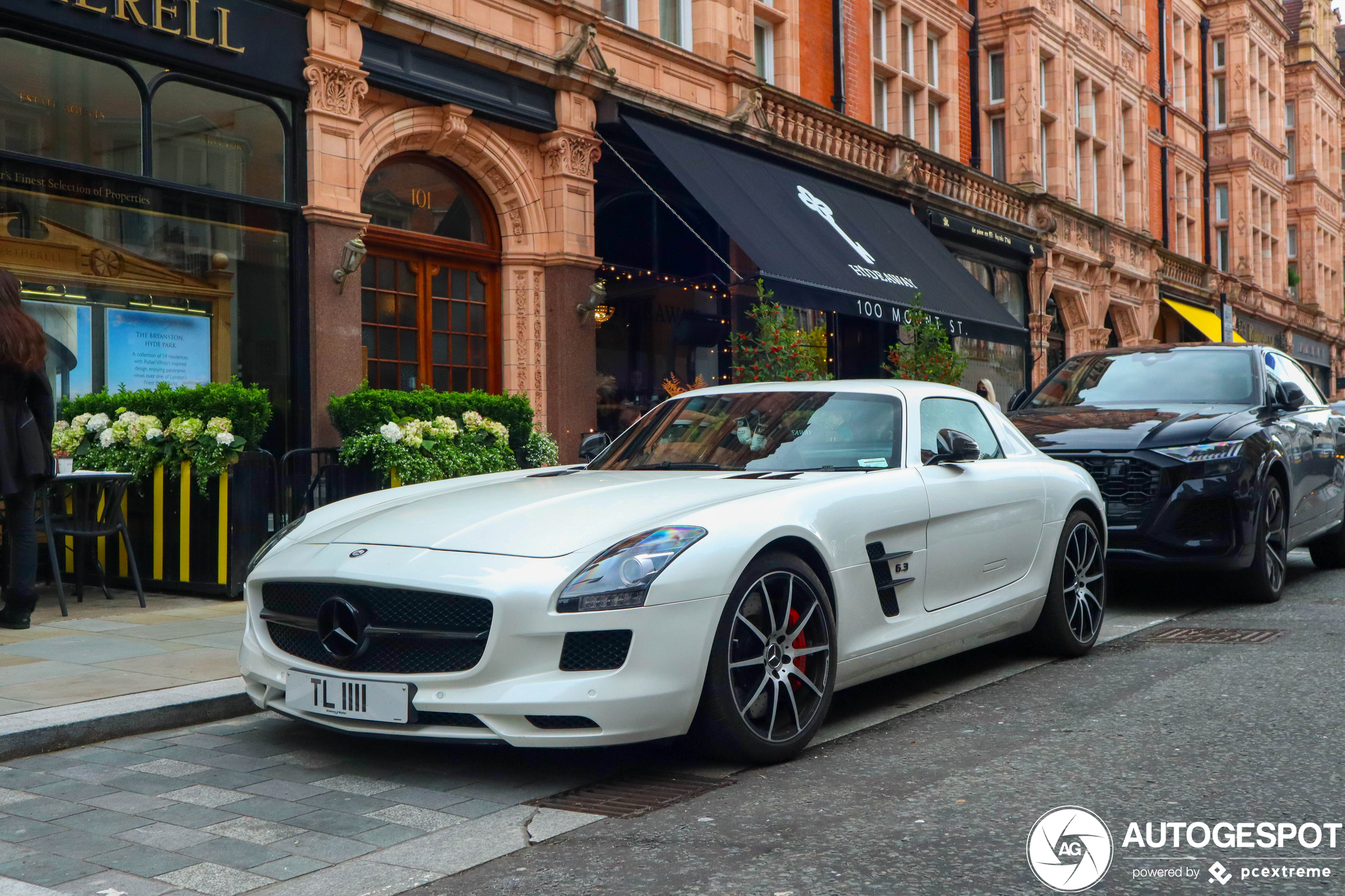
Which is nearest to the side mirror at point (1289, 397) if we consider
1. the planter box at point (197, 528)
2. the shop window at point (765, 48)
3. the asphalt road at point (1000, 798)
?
the asphalt road at point (1000, 798)

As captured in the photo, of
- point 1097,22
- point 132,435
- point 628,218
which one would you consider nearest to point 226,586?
point 132,435

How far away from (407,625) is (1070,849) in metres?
2.14

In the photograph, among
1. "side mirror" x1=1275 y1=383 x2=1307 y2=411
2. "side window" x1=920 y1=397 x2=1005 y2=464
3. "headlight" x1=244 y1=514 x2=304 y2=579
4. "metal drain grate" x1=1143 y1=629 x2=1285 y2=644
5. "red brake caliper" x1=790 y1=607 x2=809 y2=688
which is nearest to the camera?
"red brake caliper" x1=790 y1=607 x2=809 y2=688

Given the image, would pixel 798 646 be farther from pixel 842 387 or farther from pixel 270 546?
pixel 270 546

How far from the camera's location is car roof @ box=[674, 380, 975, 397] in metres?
5.93

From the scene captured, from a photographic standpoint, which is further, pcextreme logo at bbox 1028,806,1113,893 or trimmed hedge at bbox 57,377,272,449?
trimmed hedge at bbox 57,377,272,449

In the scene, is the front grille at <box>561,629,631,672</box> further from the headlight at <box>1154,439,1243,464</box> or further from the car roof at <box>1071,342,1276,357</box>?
the car roof at <box>1071,342,1276,357</box>

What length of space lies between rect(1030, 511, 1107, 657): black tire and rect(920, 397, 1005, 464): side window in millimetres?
593

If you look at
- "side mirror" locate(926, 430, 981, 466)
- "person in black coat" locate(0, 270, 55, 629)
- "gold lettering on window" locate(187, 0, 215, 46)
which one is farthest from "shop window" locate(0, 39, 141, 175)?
"side mirror" locate(926, 430, 981, 466)

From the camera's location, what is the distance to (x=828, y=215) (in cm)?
1542

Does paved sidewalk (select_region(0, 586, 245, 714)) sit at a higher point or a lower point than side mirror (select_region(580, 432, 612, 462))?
lower

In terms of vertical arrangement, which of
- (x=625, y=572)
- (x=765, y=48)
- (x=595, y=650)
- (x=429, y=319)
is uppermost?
(x=765, y=48)

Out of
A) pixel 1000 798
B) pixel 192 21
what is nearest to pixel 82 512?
pixel 192 21

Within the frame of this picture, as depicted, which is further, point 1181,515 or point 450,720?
point 1181,515
